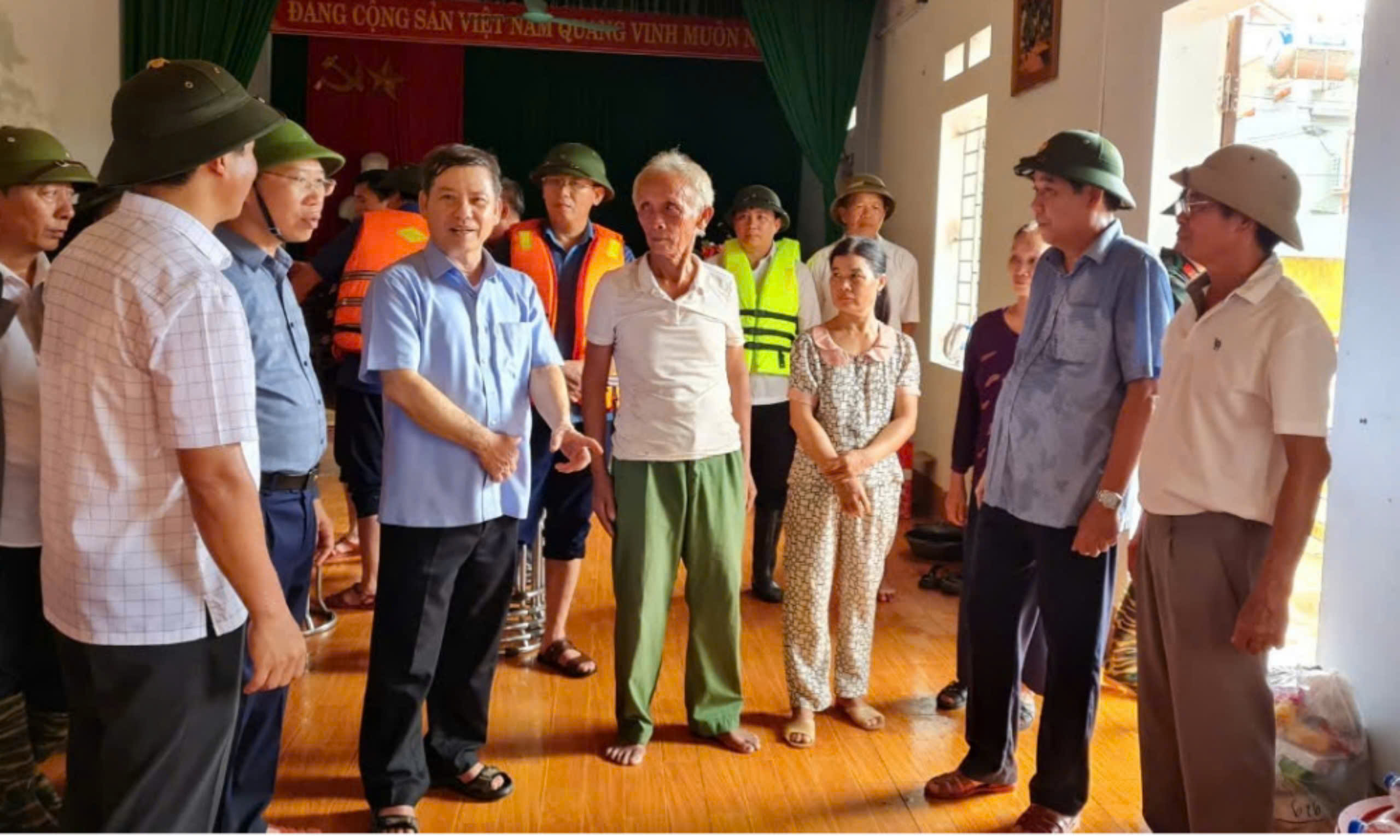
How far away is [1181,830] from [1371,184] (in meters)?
1.52

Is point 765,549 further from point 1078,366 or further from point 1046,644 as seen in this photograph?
point 1078,366

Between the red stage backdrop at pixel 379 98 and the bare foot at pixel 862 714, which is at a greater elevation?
the red stage backdrop at pixel 379 98

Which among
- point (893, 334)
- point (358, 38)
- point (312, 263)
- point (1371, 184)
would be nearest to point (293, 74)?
point (358, 38)

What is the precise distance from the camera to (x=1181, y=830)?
7.44ft

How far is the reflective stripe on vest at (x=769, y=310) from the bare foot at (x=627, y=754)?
6.08 feet

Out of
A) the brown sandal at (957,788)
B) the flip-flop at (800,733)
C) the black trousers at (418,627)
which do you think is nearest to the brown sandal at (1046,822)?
the brown sandal at (957,788)

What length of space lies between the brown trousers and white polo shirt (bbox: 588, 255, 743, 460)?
3.69 feet

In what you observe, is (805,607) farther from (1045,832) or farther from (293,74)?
(293,74)

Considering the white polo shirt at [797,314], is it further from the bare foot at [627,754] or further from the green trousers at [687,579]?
the bare foot at [627,754]

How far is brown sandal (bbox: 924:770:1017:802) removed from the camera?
8.84ft

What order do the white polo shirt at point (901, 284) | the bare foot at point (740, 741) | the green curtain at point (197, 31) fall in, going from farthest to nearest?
the green curtain at point (197, 31)
the white polo shirt at point (901, 284)
the bare foot at point (740, 741)

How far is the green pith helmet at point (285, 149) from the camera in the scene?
2160mm

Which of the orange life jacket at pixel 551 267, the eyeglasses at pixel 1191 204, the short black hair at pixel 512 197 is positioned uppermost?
the short black hair at pixel 512 197

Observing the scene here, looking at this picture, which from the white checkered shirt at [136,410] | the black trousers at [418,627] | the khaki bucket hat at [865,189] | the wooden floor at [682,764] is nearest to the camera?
the white checkered shirt at [136,410]
